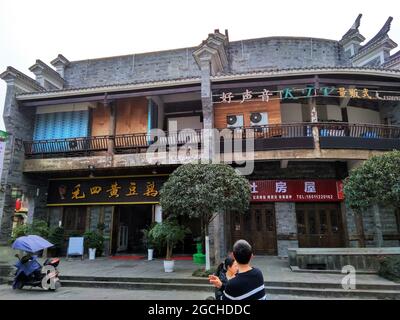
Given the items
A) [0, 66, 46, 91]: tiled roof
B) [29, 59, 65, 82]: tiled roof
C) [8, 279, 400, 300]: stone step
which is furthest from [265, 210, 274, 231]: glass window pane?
[29, 59, 65, 82]: tiled roof

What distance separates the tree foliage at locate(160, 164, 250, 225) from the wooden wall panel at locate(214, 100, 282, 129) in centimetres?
411

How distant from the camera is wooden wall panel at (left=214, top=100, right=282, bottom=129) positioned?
1254 cm

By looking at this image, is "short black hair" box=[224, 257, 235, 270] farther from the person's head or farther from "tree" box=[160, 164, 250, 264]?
"tree" box=[160, 164, 250, 264]

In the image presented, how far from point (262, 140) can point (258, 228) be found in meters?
3.75

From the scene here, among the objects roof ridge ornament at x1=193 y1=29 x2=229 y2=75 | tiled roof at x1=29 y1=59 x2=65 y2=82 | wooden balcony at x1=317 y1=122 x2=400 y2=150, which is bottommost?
wooden balcony at x1=317 y1=122 x2=400 y2=150

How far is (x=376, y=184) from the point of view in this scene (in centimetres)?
848

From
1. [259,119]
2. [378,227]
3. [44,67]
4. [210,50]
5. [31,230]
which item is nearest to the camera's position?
[31,230]

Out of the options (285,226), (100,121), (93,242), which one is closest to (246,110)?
(285,226)

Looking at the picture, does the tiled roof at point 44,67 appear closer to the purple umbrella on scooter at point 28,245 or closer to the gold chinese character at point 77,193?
the gold chinese character at point 77,193

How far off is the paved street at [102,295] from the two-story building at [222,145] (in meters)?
2.96

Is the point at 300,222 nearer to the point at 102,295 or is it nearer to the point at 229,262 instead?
the point at 102,295

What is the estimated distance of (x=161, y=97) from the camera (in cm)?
1393

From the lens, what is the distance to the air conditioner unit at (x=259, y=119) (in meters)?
12.6

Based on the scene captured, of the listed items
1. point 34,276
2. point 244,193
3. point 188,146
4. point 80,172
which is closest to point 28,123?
point 80,172
